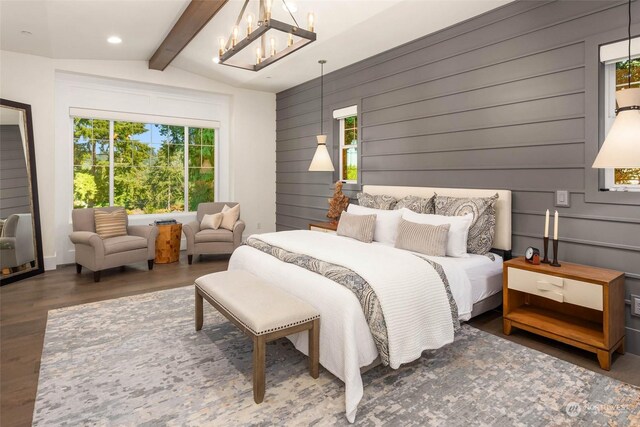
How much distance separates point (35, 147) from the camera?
16.0 ft

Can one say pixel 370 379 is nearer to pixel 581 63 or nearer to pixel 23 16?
pixel 581 63

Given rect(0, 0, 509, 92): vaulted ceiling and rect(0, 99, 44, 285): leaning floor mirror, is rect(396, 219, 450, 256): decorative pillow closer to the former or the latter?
rect(0, 0, 509, 92): vaulted ceiling

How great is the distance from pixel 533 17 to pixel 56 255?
6.37m

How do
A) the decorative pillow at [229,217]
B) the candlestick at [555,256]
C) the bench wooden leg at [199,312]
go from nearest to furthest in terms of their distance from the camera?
1. the candlestick at [555,256]
2. the bench wooden leg at [199,312]
3. the decorative pillow at [229,217]

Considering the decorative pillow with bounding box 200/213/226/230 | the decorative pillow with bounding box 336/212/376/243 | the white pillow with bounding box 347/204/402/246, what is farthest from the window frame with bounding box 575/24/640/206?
the decorative pillow with bounding box 200/213/226/230

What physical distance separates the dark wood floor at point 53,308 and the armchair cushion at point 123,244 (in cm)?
37

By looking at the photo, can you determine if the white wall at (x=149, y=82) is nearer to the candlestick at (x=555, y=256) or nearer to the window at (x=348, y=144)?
the window at (x=348, y=144)

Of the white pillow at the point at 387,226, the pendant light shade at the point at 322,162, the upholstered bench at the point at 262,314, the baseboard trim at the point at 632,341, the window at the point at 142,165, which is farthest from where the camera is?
the window at the point at 142,165

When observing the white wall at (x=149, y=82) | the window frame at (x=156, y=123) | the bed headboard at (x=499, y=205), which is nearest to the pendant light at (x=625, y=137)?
the bed headboard at (x=499, y=205)

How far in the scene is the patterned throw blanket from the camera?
7.08 feet

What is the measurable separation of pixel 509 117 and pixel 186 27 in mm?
3489

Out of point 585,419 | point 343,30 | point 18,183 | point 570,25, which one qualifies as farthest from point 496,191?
point 18,183

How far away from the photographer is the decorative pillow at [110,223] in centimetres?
493

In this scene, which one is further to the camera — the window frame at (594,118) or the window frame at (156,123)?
the window frame at (156,123)
